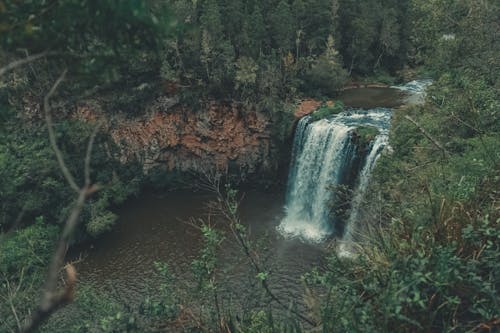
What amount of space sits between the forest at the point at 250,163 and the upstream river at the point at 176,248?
0.32 feet

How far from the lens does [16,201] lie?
62.3 ft

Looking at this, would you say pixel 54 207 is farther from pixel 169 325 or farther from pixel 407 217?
pixel 407 217

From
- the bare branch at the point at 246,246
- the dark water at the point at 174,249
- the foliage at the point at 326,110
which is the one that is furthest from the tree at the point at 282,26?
the bare branch at the point at 246,246

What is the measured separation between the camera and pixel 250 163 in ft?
77.4

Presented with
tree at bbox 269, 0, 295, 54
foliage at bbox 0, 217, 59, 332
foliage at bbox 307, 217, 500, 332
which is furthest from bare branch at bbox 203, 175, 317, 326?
tree at bbox 269, 0, 295, 54

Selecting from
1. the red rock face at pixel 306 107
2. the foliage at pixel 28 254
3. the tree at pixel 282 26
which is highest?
the tree at pixel 282 26

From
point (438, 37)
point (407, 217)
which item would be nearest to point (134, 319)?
point (407, 217)

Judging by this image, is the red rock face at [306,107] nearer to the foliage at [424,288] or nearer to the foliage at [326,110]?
the foliage at [326,110]

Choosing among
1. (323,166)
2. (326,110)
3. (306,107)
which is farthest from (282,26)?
(323,166)

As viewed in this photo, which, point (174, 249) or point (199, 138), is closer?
point (174, 249)

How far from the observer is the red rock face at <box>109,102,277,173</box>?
75.0 ft

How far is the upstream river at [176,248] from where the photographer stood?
15672 mm

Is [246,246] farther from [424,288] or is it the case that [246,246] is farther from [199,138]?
[199,138]

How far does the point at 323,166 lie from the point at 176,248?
24.4 feet
